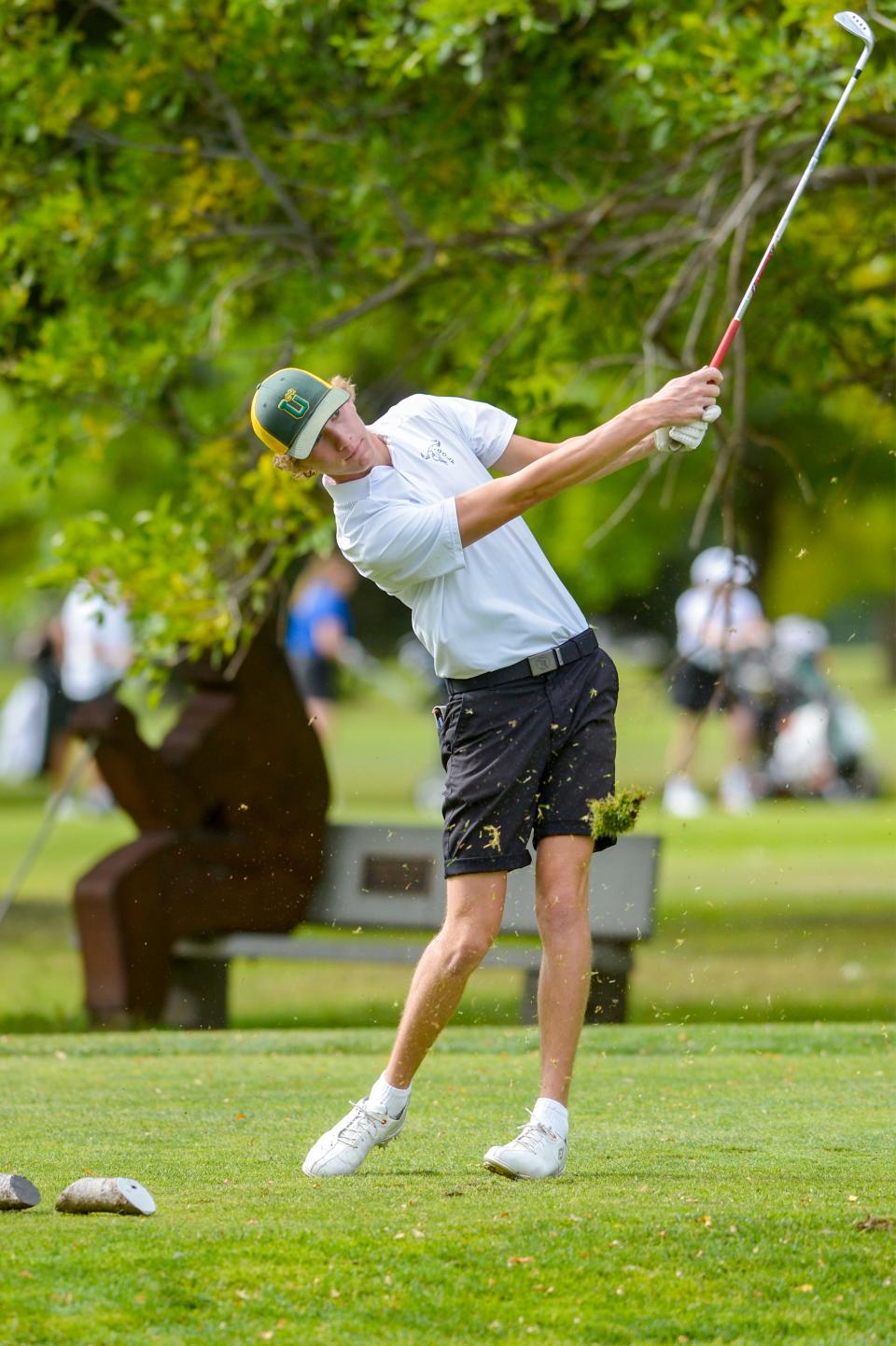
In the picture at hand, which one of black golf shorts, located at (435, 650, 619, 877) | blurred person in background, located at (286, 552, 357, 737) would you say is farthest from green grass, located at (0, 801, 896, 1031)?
black golf shorts, located at (435, 650, 619, 877)

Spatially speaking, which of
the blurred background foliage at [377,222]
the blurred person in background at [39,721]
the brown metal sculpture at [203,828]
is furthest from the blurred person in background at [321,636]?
the brown metal sculpture at [203,828]

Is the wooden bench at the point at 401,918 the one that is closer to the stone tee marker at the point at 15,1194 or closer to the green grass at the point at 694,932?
the green grass at the point at 694,932

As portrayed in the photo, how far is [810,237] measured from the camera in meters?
10.6

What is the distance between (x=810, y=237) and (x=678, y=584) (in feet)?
64.5

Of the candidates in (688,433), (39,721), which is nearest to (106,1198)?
(688,433)

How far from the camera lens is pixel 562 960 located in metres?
5.00

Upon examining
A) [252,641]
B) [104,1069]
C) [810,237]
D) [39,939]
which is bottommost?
[39,939]

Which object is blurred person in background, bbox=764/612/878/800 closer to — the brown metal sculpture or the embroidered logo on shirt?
the brown metal sculpture

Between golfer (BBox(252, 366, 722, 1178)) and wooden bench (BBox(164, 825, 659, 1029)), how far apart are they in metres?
3.00

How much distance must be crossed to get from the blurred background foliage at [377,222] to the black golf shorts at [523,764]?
331cm

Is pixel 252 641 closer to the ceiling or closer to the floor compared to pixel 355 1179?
closer to the ceiling

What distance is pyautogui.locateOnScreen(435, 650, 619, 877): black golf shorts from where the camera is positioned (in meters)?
4.96

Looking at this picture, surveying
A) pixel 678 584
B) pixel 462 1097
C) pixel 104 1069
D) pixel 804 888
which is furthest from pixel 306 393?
pixel 678 584

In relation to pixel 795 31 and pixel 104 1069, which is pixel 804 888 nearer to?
pixel 795 31
